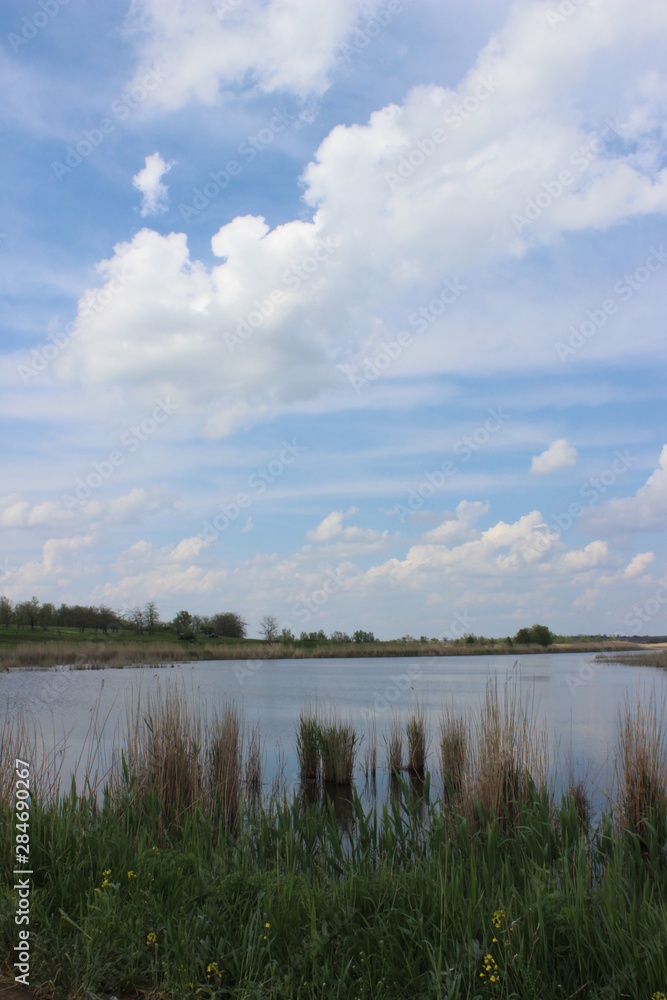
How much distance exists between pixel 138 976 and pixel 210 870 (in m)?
1.16

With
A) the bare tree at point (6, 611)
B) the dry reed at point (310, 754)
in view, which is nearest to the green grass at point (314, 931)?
the dry reed at point (310, 754)

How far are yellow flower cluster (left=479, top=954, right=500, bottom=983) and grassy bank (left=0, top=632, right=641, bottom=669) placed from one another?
3398 cm

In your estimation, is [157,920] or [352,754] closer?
[157,920]

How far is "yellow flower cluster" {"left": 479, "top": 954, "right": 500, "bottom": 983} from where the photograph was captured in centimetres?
304

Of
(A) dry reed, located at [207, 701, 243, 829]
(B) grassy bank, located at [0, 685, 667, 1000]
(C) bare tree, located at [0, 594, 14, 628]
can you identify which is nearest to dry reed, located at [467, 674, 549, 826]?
(B) grassy bank, located at [0, 685, 667, 1000]

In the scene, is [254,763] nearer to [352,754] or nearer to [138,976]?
[352,754]

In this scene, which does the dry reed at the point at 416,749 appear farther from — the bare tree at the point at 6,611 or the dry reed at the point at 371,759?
the bare tree at the point at 6,611

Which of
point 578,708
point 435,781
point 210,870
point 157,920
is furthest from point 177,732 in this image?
point 578,708

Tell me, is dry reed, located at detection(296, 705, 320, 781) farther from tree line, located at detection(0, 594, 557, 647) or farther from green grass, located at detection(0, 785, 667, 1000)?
tree line, located at detection(0, 594, 557, 647)

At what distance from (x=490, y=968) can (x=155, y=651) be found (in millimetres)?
44243

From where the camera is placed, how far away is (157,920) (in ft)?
11.7

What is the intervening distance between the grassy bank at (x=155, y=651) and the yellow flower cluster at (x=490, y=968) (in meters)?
34.0

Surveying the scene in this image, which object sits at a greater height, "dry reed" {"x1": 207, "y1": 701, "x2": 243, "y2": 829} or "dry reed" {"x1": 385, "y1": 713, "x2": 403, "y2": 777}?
"dry reed" {"x1": 207, "y1": 701, "x2": 243, "y2": 829}

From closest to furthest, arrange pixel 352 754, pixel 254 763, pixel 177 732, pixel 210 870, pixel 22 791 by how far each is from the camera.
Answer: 1. pixel 210 870
2. pixel 22 791
3. pixel 177 732
4. pixel 254 763
5. pixel 352 754
